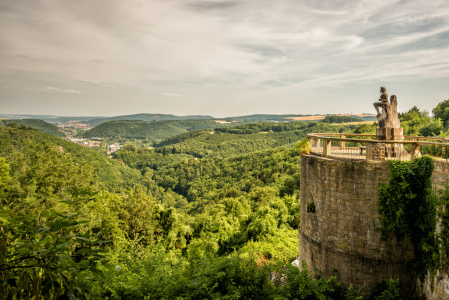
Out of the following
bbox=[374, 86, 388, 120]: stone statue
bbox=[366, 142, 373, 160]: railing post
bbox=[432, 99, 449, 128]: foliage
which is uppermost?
bbox=[432, 99, 449, 128]: foliage

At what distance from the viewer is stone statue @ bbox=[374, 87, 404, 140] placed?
9.39 m

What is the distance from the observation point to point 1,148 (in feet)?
196

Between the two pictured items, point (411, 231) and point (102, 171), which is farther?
point (102, 171)

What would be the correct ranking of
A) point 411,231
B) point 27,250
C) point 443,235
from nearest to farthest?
point 27,250, point 443,235, point 411,231

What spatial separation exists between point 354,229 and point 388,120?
14.2ft

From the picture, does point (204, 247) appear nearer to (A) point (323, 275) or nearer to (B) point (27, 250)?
(A) point (323, 275)

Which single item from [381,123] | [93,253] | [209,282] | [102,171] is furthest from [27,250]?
[102,171]

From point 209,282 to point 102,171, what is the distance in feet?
351

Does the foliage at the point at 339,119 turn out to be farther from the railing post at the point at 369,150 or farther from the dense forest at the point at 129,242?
the railing post at the point at 369,150

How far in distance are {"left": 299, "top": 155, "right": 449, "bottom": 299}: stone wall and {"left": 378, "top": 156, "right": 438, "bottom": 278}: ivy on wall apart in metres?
0.20

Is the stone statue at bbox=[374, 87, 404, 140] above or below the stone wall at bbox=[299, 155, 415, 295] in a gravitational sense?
above

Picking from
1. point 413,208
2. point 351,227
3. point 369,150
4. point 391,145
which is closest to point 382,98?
point 391,145

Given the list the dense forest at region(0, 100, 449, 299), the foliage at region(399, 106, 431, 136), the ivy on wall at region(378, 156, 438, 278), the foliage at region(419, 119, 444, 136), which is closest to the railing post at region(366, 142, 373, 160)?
the ivy on wall at region(378, 156, 438, 278)

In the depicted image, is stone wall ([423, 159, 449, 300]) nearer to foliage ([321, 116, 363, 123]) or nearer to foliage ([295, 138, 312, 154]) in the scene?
foliage ([295, 138, 312, 154])
